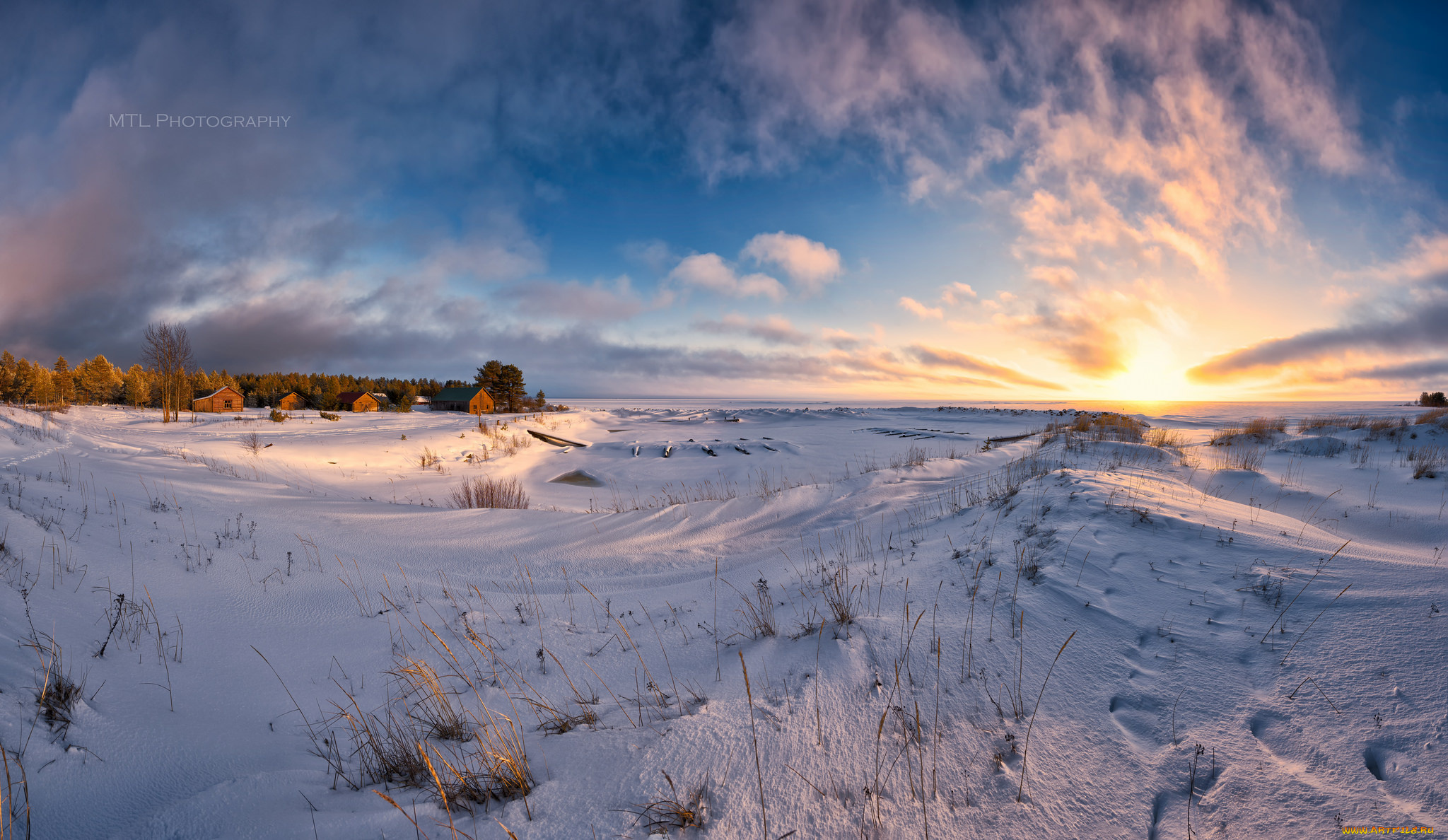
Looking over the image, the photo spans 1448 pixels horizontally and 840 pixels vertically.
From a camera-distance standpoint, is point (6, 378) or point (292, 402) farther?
point (292, 402)

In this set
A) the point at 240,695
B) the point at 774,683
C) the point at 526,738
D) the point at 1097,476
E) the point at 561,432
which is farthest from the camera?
the point at 561,432

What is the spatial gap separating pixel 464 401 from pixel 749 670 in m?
53.4

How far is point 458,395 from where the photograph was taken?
50.3 metres

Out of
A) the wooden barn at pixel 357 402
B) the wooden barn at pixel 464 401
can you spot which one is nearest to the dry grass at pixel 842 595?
the wooden barn at pixel 464 401

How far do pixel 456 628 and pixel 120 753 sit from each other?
1.87 meters

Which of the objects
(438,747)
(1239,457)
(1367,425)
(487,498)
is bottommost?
(487,498)

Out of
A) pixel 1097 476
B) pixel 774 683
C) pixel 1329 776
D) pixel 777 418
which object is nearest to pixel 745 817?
pixel 774 683

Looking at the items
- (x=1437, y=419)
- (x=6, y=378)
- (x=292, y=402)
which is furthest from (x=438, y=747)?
(x=6, y=378)

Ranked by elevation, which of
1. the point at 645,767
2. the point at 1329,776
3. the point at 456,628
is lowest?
the point at 456,628

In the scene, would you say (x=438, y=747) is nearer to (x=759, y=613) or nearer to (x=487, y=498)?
(x=759, y=613)

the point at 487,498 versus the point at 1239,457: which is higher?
the point at 1239,457

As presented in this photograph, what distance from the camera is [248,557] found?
5.25 metres

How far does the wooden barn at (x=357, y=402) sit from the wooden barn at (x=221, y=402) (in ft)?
25.8

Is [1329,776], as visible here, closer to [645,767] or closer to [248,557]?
[645,767]
